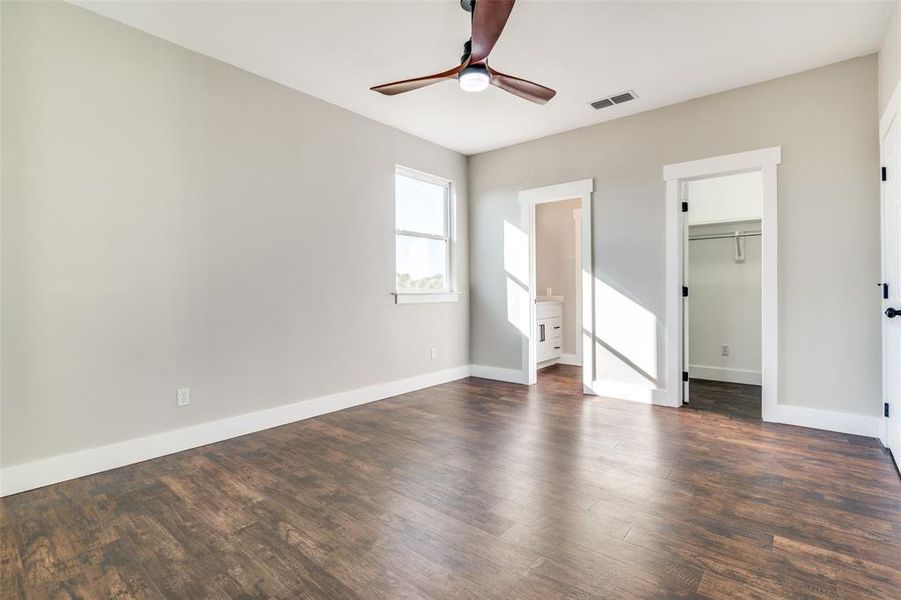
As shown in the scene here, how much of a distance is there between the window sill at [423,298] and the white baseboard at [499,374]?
0.95 m

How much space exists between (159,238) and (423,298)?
2.63m

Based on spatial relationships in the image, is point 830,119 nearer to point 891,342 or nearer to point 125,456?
point 891,342

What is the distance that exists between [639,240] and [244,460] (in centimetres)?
386

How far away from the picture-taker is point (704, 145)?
12.6 feet

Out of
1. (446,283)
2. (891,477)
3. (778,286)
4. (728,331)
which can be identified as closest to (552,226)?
(446,283)

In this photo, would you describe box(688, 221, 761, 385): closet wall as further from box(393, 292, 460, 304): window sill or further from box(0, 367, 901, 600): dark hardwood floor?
box(393, 292, 460, 304): window sill

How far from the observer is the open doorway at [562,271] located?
251 inches

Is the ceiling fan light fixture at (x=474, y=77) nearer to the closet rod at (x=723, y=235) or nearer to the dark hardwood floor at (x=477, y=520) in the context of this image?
the dark hardwood floor at (x=477, y=520)

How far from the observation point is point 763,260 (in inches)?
139

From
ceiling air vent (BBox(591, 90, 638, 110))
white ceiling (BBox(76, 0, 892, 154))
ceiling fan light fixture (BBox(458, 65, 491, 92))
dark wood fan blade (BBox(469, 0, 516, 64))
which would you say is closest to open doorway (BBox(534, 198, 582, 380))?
ceiling air vent (BBox(591, 90, 638, 110))

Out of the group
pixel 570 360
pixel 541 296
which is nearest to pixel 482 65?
pixel 541 296

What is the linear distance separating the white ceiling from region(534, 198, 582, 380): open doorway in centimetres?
283

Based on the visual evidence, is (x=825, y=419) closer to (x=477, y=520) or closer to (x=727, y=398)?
(x=727, y=398)

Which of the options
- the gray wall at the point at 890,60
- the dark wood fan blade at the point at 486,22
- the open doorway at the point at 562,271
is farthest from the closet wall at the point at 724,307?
the dark wood fan blade at the point at 486,22
